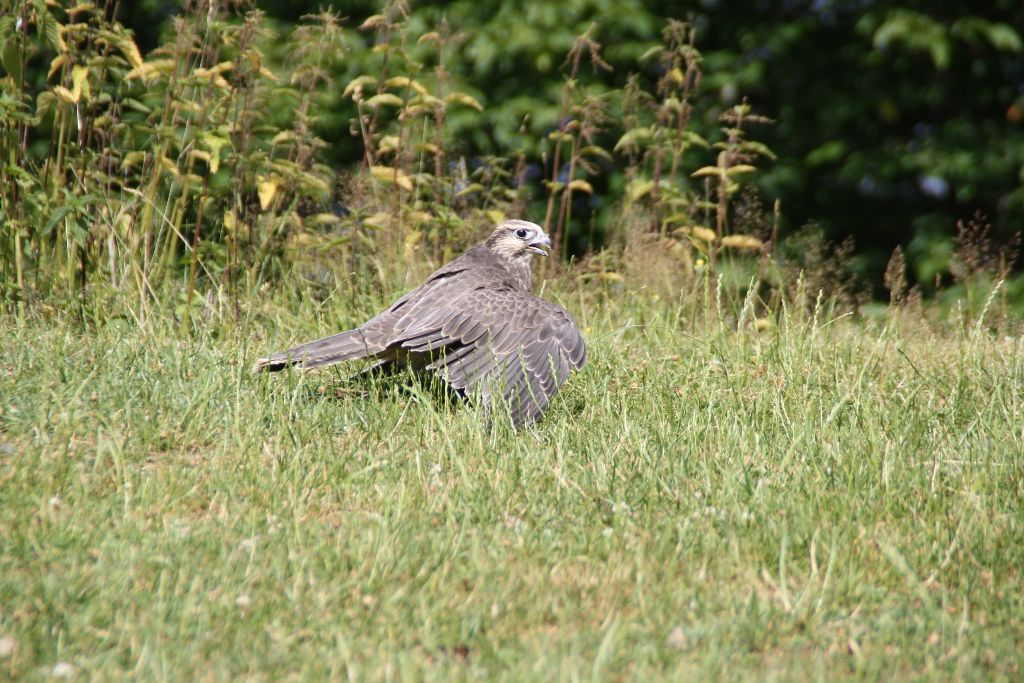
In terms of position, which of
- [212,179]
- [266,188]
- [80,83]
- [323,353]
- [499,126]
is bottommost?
[323,353]

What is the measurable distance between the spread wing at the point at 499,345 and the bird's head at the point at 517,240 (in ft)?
2.80

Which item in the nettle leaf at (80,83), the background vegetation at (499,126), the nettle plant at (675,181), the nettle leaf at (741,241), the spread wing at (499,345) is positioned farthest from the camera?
the nettle plant at (675,181)

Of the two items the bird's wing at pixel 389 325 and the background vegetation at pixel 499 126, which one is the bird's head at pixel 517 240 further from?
the background vegetation at pixel 499 126

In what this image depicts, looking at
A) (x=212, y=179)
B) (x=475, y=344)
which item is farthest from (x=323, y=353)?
(x=212, y=179)

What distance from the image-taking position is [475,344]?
5.12 meters

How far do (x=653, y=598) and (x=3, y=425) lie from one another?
257 centimetres

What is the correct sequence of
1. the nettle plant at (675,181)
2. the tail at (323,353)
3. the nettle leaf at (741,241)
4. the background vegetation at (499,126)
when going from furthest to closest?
the nettle plant at (675,181)
the nettle leaf at (741,241)
the background vegetation at (499,126)
the tail at (323,353)

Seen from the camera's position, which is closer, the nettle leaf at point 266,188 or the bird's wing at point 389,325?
the bird's wing at point 389,325

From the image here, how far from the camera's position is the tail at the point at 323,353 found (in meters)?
4.81

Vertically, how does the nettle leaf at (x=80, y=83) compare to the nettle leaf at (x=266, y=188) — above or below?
above

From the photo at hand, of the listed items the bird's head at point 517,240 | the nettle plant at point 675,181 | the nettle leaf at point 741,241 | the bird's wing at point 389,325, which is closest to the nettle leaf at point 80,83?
the bird's wing at point 389,325

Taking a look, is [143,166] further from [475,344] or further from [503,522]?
[503,522]

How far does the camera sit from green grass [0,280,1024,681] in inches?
110

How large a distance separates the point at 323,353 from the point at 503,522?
1.62 m
